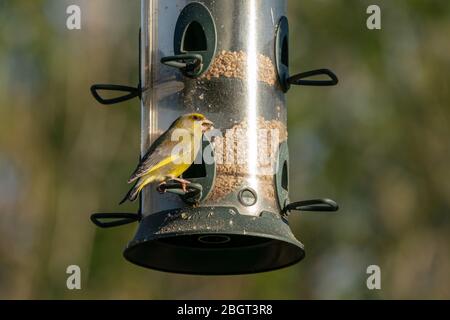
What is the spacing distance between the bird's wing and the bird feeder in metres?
0.20

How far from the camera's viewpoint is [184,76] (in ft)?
50.6

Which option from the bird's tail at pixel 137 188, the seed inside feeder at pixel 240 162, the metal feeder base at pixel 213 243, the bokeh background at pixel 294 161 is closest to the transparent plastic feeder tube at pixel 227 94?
the seed inside feeder at pixel 240 162

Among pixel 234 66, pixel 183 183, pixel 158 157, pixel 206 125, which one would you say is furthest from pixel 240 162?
pixel 234 66

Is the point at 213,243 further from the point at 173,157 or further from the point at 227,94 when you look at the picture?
the point at 227,94

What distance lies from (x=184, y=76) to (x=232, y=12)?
2.28 ft

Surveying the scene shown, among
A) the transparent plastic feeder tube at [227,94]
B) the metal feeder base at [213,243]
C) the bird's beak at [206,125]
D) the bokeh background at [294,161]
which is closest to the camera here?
the metal feeder base at [213,243]

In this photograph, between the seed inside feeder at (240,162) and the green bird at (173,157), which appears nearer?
the green bird at (173,157)

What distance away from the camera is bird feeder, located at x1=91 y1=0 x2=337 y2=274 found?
15.1 metres

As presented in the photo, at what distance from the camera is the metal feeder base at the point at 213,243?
15.0 metres

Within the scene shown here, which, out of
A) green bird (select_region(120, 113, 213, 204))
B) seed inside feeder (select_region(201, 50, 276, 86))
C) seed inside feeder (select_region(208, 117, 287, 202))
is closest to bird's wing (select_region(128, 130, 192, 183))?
green bird (select_region(120, 113, 213, 204))

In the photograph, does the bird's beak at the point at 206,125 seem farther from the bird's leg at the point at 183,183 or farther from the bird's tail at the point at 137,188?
the bird's tail at the point at 137,188

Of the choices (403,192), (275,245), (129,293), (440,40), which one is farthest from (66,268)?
(275,245)
